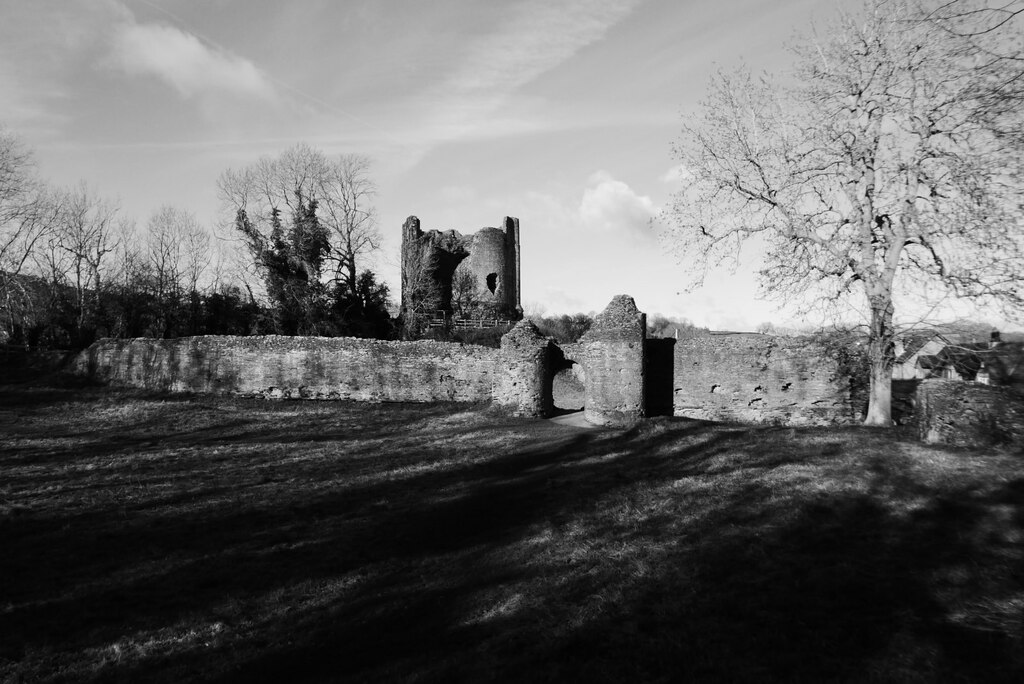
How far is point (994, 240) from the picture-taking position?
43.9ft

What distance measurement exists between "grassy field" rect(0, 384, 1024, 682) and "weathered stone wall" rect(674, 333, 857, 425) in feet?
13.3

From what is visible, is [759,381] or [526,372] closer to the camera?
[759,381]

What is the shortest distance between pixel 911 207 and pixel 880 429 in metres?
5.21

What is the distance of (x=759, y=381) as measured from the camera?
16953mm

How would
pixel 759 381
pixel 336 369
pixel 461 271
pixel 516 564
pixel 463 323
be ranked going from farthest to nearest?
pixel 461 271 → pixel 463 323 → pixel 336 369 → pixel 759 381 → pixel 516 564

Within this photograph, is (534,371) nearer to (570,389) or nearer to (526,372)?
(526,372)

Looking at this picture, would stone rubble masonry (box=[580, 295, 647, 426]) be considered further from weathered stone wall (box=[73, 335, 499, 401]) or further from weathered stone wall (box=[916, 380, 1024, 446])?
weathered stone wall (box=[916, 380, 1024, 446])

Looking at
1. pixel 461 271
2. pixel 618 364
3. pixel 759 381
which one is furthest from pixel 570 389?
pixel 461 271

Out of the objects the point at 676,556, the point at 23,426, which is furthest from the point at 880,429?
the point at 23,426

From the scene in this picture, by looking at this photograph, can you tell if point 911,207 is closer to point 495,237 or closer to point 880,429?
point 880,429

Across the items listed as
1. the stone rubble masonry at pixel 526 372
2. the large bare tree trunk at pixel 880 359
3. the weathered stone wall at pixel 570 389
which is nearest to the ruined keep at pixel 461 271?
the weathered stone wall at pixel 570 389

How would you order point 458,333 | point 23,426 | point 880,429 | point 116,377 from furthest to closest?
point 458,333 → point 116,377 → point 23,426 → point 880,429

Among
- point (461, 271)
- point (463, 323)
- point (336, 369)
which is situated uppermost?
point (461, 271)

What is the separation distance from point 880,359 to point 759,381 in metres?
3.04
